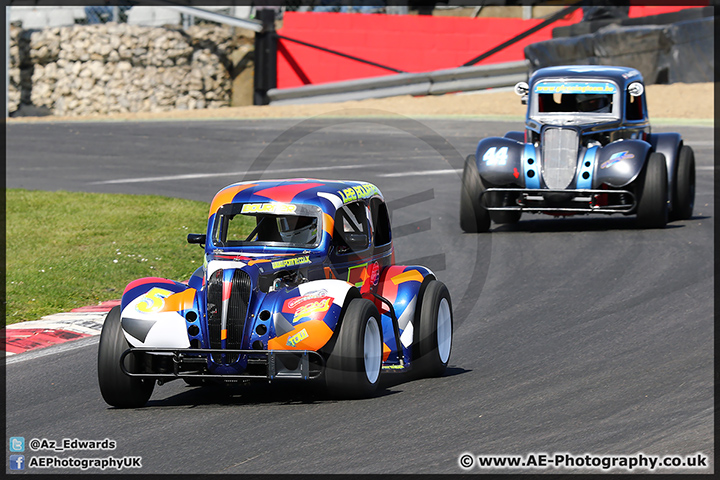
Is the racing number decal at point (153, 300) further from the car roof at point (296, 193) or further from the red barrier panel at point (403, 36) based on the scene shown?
the red barrier panel at point (403, 36)

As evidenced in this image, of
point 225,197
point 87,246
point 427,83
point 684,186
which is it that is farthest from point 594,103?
point 427,83

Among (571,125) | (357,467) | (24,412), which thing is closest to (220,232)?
(24,412)

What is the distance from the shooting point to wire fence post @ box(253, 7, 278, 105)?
106 feet

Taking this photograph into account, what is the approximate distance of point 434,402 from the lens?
6.67 m

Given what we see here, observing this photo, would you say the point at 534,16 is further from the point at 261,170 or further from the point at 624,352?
the point at 624,352

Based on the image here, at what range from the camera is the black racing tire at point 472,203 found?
1383 cm

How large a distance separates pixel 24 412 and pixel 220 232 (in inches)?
69.3

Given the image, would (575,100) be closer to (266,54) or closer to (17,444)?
(17,444)

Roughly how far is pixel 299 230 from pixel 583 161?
6.99 meters

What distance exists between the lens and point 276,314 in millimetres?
6418

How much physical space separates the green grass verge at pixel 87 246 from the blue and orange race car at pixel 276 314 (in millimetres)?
3300

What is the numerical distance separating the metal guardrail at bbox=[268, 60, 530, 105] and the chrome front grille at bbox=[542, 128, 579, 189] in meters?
17.8

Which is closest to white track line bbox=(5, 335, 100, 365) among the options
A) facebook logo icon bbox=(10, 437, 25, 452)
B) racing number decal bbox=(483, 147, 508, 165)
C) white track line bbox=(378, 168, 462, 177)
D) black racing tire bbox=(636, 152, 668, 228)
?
facebook logo icon bbox=(10, 437, 25, 452)

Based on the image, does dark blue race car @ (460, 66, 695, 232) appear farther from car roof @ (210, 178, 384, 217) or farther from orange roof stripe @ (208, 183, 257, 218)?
orange roof stripe @ (208, 183, 257, 218)
